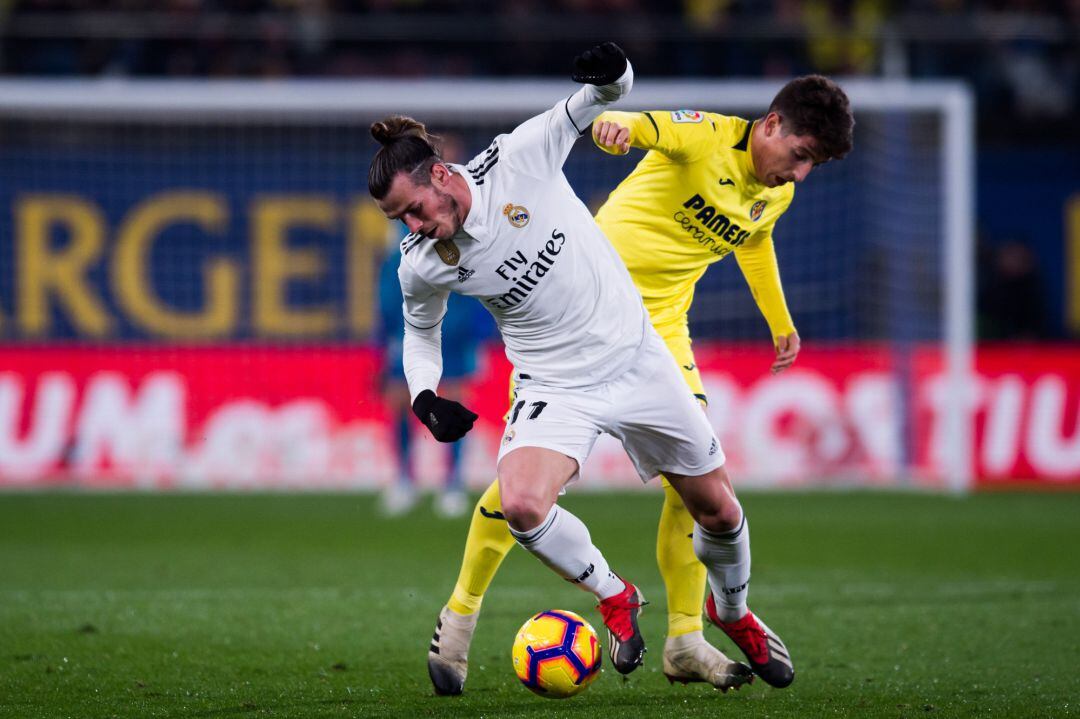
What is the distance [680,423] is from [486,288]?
75cm

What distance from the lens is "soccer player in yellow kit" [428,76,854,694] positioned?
16.7ft

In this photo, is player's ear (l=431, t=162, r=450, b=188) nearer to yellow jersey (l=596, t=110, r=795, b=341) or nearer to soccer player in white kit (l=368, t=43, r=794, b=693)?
soccer player in white kit (l=368, t=43, r=794, b=693)

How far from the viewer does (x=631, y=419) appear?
4.86m

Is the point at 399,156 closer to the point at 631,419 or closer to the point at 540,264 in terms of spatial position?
the point at 540,264

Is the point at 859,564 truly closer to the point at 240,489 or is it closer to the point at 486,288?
the point at 486,288

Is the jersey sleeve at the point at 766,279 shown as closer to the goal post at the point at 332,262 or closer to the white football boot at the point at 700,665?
the white football boot at the point at 700,665

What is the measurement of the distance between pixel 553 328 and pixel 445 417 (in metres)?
0.45

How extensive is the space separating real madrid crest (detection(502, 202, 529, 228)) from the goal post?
26.7 ft

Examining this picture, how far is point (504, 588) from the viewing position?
7.83m

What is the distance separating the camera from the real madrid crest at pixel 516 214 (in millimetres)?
4758

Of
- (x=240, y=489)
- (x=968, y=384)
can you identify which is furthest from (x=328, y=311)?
(x=968, y=384)

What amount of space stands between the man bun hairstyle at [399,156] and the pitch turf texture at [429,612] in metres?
1.61

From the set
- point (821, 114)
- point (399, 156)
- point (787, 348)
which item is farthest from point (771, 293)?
point (399, 156)

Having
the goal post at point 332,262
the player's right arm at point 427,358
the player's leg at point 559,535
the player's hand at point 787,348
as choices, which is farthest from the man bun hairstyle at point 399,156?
the goal post at point 332,262
